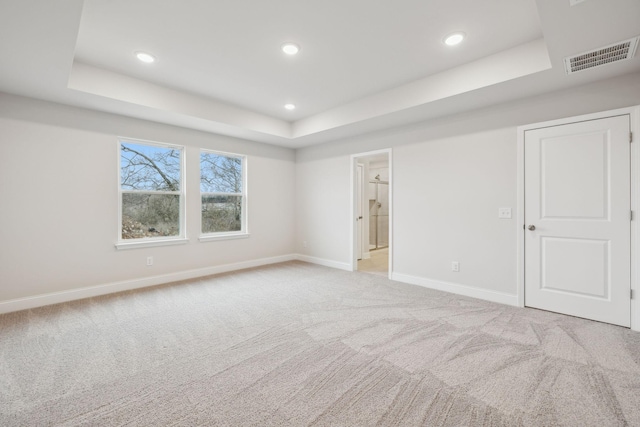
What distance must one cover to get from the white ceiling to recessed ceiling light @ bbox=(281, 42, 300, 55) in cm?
8

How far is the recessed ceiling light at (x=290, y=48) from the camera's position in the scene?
2.73 m

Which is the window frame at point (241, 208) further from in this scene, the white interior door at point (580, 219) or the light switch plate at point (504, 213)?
the white interior door at point (580, 219)

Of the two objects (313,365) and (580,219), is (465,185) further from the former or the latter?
(313,365)

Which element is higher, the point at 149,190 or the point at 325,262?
the point at 149,190

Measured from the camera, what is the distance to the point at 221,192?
5102 mm

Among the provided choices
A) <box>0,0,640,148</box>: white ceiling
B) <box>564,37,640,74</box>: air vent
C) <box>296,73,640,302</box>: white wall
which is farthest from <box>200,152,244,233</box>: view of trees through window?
<box>564,37,640,74</box>: air vent

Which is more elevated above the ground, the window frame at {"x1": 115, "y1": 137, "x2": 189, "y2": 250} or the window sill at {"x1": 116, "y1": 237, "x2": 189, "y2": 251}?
the window frame at {"x1": 115, "y1": 137, "x2": 189, "y2": 250}

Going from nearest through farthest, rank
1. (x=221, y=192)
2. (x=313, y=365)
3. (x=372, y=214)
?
(x=313, y=365)
(x=221, y=192)
(x=372, y=214)

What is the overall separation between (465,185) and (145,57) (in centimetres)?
402

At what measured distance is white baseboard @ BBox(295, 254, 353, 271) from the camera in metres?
5.25

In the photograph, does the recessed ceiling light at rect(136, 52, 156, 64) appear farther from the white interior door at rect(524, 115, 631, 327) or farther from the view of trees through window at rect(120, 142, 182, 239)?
the white interior door at rect(524, 115, 631, 327)

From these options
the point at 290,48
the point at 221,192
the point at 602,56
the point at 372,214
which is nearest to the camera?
the point at 602,56

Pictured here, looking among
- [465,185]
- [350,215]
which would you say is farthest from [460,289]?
[350,215]

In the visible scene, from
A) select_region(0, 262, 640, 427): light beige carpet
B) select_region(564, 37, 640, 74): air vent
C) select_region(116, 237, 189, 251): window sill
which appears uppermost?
select_region(564, 37, 640, 74): air vent
